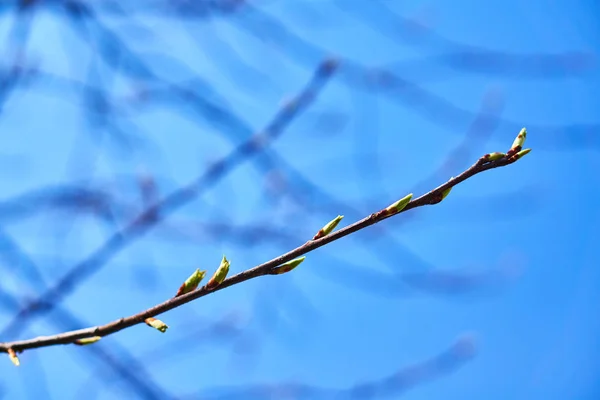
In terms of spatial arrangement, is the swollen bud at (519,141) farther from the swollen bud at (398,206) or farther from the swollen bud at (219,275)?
the swollen bud at (219,275)

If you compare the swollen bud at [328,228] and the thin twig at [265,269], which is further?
the swollen bud at [328,228]

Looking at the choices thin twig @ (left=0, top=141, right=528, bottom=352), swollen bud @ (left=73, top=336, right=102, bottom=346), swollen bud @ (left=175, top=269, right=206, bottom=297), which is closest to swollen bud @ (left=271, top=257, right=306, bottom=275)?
thin twig @ (left=0, top=141, right=528, bottom=352)

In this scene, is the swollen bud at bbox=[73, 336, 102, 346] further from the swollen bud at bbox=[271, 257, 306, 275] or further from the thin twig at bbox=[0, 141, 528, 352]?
the swollen bud at bbox=[271, 257, 306, 275]

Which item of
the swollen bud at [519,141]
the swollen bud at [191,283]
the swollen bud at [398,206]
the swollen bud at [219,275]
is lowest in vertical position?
the swollen bud at [219,275]

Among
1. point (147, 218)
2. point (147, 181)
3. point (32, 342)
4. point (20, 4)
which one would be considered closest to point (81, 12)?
point (20, 4)

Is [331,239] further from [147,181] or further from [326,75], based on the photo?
[147,181]

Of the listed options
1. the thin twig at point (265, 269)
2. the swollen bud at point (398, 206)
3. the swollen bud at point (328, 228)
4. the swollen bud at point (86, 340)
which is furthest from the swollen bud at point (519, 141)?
the swollen bud at point (86, 340)

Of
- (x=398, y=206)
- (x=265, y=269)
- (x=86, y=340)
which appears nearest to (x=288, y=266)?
(x=265, y=269)

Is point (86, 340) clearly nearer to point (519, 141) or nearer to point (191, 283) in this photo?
point (191, 283)
